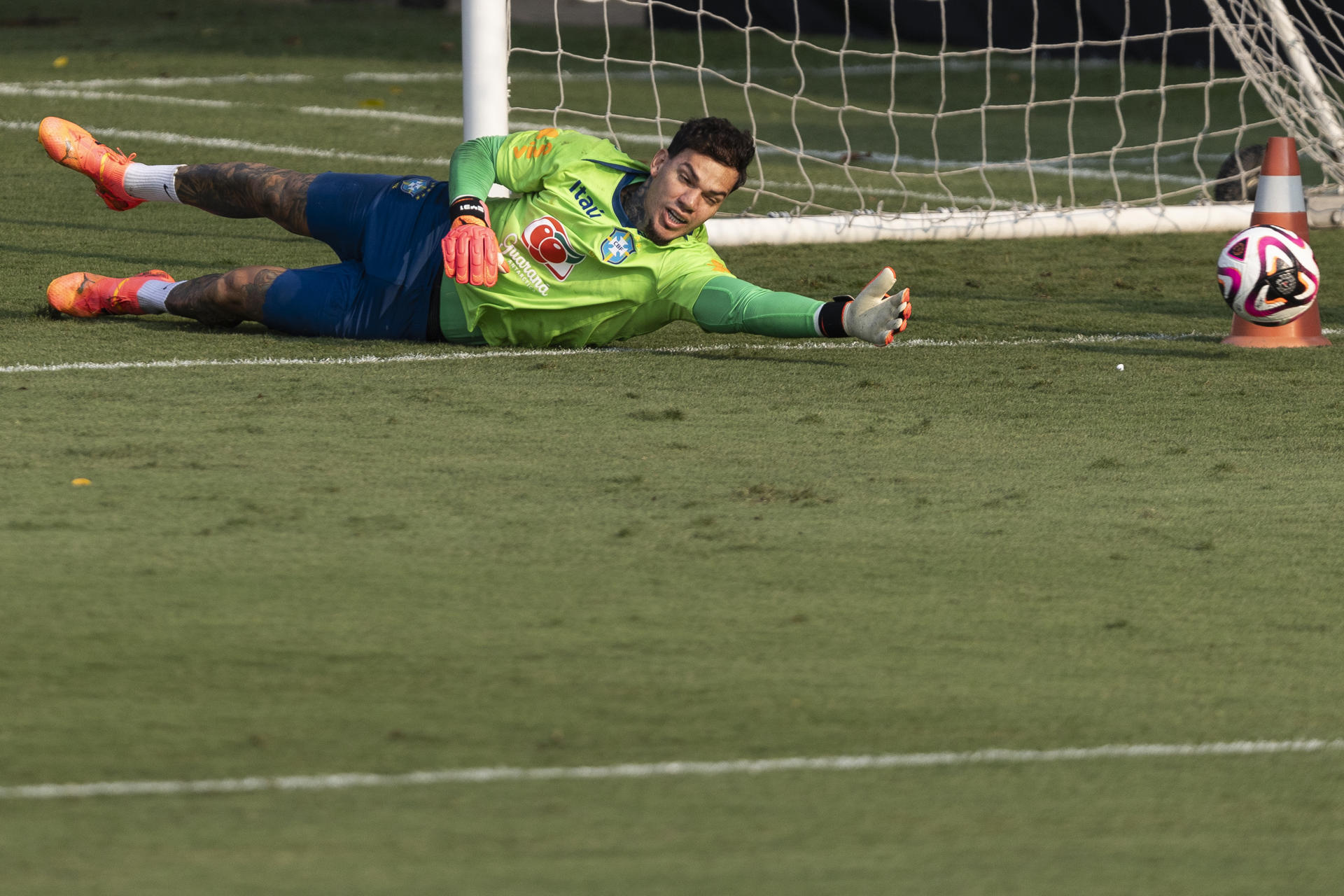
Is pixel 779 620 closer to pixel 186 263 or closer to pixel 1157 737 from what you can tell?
pixel 1157 737

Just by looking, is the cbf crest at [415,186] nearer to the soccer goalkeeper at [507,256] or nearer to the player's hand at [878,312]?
the soccer goalkeeper at [507,256]

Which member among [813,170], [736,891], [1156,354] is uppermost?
[813,170]

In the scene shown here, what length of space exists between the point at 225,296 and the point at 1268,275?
9.94 ft

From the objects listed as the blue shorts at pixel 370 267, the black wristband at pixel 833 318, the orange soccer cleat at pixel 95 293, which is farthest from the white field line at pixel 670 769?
the orange soccer cleat at pixel 95 293

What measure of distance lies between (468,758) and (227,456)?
173cm

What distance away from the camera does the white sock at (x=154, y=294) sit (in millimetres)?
5598

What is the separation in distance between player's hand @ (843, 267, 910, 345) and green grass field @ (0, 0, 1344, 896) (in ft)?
0.64

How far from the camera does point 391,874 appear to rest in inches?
85.0

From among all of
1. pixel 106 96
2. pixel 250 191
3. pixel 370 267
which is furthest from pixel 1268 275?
pixel 106 96

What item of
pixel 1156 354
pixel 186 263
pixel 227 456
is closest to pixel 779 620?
pixel 227 456

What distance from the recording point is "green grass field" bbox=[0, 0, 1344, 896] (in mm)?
2287

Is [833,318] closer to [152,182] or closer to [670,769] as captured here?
[152,182]

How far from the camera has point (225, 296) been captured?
5477 millimetres

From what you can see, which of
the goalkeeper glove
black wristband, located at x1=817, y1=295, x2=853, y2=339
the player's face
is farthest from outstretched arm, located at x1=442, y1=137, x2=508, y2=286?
black wristband, located at x1=817, y1=295, x2=853, y2=339
